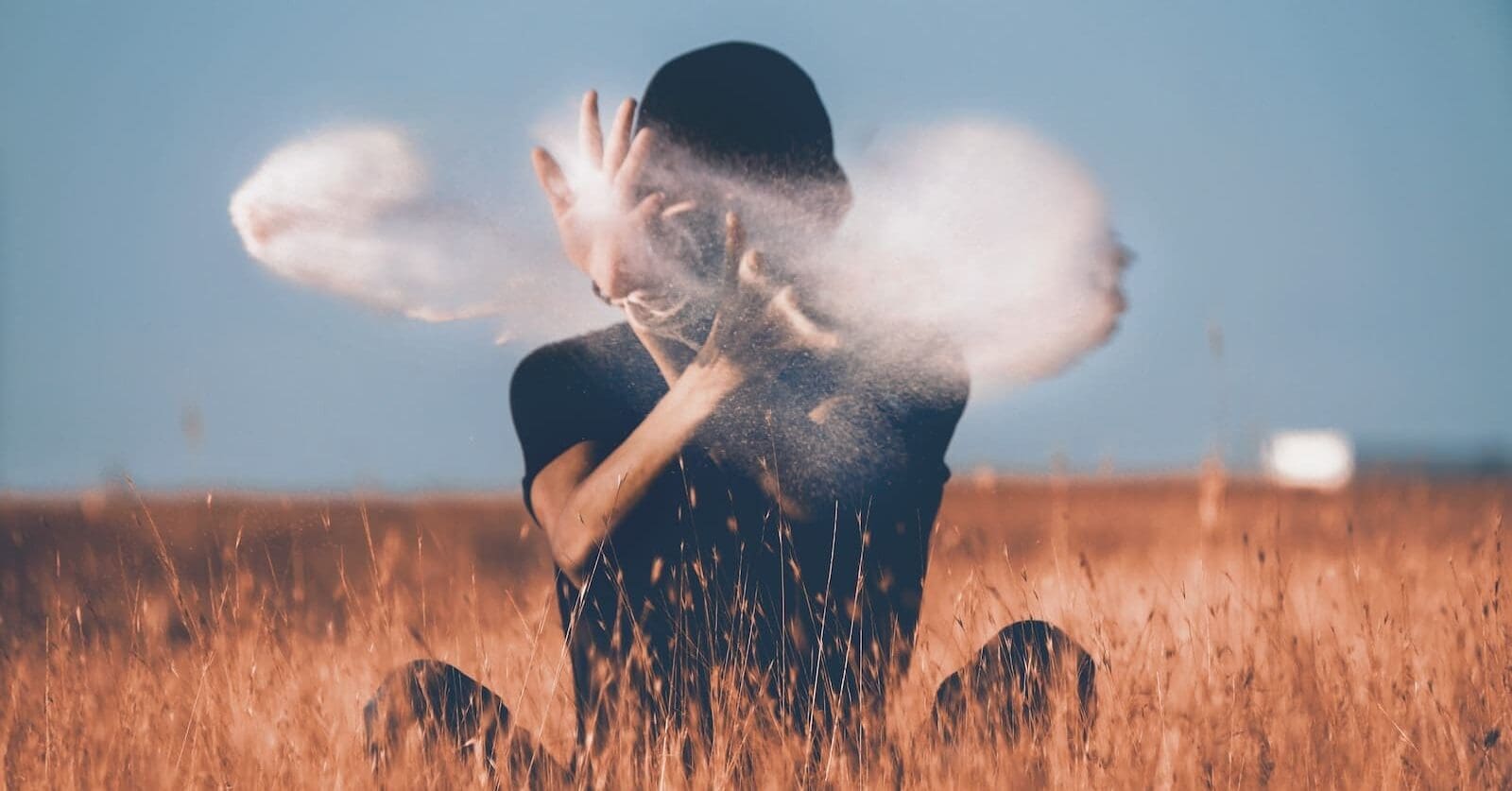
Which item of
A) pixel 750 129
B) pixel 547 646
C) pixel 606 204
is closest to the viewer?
pixel 606 204

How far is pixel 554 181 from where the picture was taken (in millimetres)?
2293

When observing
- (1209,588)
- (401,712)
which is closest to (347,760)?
(401,712)

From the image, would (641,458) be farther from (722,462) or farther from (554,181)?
(554,181)

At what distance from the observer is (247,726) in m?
2.35

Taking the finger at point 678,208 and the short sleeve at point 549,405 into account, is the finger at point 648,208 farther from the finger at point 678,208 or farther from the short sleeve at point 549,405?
the short sleeve at point 549,405

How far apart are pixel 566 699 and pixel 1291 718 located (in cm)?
153

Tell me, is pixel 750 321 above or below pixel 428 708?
above

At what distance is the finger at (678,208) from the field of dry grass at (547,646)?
774 mm

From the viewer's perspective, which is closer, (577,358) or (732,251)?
(732,251)

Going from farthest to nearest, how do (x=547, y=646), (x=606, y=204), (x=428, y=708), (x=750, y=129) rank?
(x=547, y=646)
(x=750, y=129)
(x=606, y=204)
(x=428, y=708)

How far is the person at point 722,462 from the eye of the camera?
2182 mm

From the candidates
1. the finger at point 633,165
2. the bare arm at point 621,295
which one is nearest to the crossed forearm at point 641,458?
the bare arm at point 621,295

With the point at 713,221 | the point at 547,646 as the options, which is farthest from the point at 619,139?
the point at 547,646

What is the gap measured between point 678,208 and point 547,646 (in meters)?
0.98
